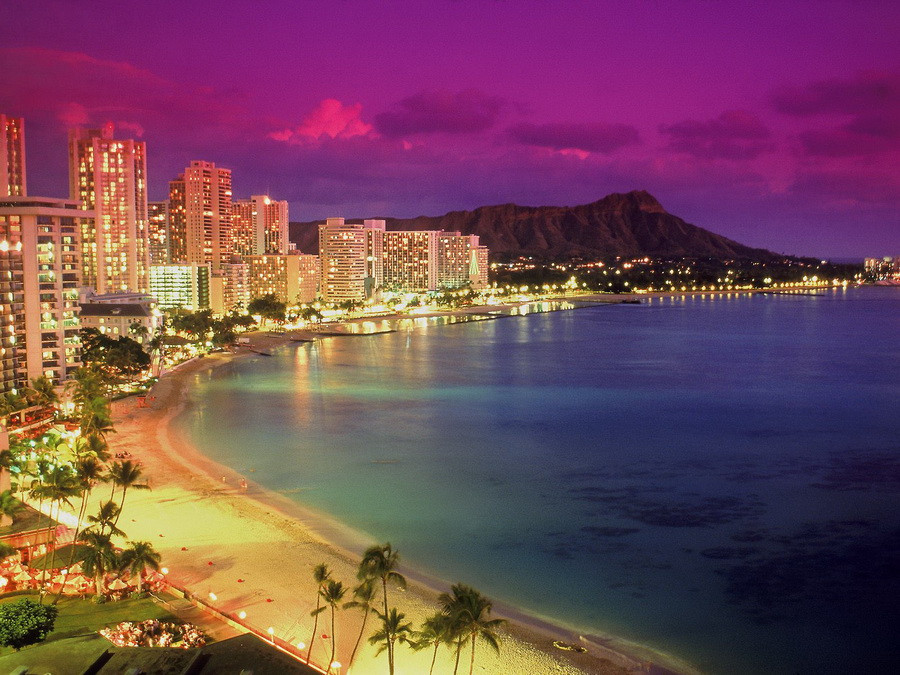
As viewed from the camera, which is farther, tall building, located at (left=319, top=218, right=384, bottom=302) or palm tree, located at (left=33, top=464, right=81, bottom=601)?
tall building, located at (left=319, top=218, right=384, bottom=302)

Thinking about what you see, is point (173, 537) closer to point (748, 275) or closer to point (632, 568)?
point (632, 568)

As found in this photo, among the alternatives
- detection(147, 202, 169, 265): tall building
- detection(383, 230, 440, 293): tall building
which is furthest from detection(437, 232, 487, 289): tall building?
detection(147, 202, 169, 265): tall building

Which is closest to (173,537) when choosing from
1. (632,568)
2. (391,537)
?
(391,537)

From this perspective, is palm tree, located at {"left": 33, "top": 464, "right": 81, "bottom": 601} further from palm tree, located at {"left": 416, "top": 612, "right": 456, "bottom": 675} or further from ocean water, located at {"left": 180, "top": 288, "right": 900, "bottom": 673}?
palm tree, located at {"left": 416, "top": 612, "right": 456, "bottom": 675}

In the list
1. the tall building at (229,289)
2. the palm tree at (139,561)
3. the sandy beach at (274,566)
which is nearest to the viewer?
the sandy beach at (274,566)

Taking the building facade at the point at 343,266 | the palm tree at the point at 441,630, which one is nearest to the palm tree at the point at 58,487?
the palm tree at the point at 441,630

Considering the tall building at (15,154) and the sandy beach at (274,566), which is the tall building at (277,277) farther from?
the sandy beach at (274,566)

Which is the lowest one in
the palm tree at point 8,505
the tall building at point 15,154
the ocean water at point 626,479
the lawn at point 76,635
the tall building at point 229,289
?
the ocean water at point 626,479

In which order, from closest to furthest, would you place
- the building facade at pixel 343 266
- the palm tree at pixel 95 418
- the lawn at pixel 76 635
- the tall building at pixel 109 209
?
the lawn at pixel 76 635, the palm tree at pixel 95 418, the tall building at pixel 109 209, the building facade at pixel 343 266
